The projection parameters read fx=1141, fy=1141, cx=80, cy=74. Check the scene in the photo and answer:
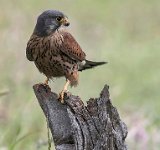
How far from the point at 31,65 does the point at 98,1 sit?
21.6 feet

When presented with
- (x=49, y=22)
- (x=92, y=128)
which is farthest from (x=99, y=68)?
(x=92, y=128)

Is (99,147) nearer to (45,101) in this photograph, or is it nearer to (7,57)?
(45,101)

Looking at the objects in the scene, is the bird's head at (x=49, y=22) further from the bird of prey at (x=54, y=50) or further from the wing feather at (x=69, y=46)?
the wing feather at (x=69, y=46)

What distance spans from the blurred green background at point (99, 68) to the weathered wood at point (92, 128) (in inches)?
33.9

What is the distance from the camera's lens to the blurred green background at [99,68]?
877 centimetres

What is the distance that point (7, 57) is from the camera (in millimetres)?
10578

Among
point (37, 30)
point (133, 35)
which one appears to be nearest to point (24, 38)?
point (133, 35)

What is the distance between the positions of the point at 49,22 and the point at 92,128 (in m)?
1.43

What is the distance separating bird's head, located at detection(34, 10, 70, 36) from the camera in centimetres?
697

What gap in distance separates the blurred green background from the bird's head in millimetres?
443

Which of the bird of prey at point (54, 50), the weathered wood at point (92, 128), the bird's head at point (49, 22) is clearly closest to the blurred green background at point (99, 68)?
the bird of prey at point (54, 50)

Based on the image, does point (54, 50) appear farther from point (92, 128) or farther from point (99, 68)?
point (99, 68)

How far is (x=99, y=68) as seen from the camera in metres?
13.0

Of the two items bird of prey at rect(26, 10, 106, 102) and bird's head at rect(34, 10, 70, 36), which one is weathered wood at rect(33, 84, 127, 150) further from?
bird of prey at rect(26, 10, 106, 102)
